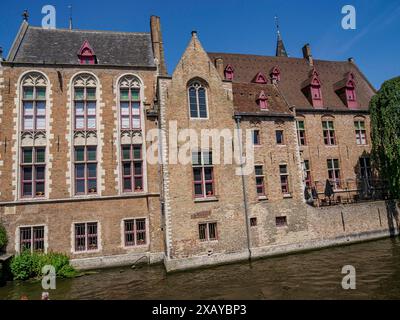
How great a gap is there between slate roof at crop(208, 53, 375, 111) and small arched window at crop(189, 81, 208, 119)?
26.7 feet

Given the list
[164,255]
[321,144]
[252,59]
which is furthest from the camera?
[252,59]

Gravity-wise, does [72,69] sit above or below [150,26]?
below

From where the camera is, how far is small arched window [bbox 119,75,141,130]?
18.0 meters

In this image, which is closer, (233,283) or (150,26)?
(233,283)

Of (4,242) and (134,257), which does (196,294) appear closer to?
(134,257)

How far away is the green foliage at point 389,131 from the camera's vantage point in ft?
64.4

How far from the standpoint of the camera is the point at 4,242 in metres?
15.0

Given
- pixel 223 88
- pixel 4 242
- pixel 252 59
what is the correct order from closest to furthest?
pixel 4 242
pixel 223 88
pixel 252 59

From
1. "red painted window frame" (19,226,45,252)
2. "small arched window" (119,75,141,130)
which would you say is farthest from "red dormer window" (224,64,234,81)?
"red painted window frame" (19,226,45,252)

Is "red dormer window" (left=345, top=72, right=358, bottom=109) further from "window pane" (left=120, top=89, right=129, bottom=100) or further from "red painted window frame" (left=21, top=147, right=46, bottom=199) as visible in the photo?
"red painted window frame" (left=21, top=147, right=46, bottom=199)

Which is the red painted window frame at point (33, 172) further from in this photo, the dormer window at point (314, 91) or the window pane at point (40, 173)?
the dormer window at point (314, 91)

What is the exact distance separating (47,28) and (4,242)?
49.9 ft

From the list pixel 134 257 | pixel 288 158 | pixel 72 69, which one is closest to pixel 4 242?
pixel 134 257

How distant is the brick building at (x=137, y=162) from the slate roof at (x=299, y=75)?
6.05 m
